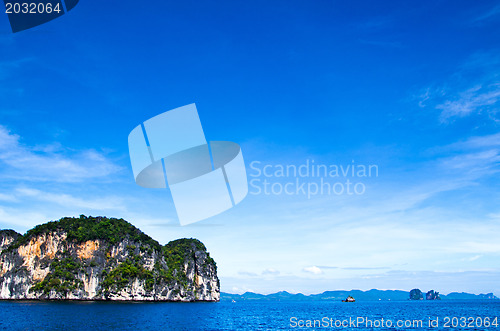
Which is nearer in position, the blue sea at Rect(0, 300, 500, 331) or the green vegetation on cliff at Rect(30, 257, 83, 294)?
the blue sea at Rect(0, 300, 500, 331)

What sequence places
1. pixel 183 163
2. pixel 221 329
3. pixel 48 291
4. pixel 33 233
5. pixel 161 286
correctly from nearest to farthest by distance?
pixel 183 163
pixel 221 329
pixel 48 291
pixel 33 233
pixel 161 286

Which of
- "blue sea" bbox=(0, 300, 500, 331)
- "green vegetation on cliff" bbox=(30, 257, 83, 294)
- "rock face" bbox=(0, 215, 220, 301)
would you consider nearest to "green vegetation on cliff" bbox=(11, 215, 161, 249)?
"rock face" bbox=(0, 215, 220, 301)

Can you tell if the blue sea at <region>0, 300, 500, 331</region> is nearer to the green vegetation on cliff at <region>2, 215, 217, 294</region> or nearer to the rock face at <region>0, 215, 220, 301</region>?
the green vegetation on cliff at <region>2, 215, 217, 294</region>

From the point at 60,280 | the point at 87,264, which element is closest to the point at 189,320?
the point at 60,280

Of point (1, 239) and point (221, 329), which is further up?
point (1, 239)

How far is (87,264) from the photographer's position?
367 ft

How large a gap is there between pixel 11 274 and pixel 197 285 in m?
61.3

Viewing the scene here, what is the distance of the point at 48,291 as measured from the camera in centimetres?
10375

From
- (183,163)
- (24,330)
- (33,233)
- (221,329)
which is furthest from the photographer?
(33,233)

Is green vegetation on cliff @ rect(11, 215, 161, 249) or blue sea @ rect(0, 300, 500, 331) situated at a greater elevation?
green vegetation on cliff @ rect(11, 215, 161, 249)

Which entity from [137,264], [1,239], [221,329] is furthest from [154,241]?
[221,329]

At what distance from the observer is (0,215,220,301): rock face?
344ft

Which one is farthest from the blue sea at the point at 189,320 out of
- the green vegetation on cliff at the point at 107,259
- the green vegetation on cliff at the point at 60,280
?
the green vegetation on cliff at the point at 107,259

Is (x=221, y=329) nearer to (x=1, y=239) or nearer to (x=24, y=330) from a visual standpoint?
(x=24, y=330)
